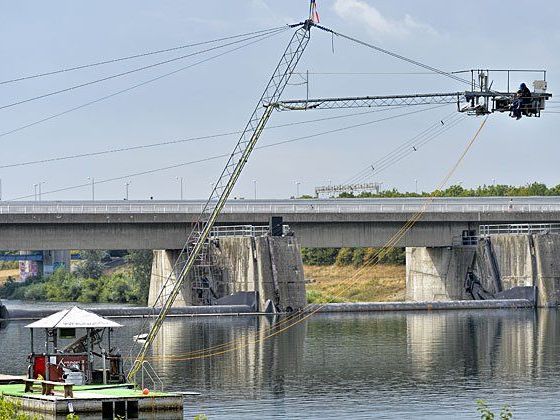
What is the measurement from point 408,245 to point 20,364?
71.1 meters

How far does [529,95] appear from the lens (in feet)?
233

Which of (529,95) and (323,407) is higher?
(529,95)

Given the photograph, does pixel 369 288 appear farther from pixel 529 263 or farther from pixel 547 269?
pixel 547 269

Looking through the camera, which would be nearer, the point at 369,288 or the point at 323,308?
the point at 323,308

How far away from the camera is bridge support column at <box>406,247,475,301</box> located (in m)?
156

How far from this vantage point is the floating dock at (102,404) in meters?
61.1

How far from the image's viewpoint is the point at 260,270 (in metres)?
142

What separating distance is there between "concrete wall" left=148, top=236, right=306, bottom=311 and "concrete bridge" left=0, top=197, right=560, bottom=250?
12.7ft

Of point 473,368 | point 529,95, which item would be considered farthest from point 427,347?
point 529,95

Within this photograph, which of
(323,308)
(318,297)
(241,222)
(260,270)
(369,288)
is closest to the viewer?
(260,270)

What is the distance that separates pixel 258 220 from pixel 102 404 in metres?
87.0

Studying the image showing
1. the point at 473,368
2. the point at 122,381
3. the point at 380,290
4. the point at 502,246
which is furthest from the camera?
the point at 380,290

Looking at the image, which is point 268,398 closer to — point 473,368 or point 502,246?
point 473,368

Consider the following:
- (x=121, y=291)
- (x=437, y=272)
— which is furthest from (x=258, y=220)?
(x=121, y=291)
